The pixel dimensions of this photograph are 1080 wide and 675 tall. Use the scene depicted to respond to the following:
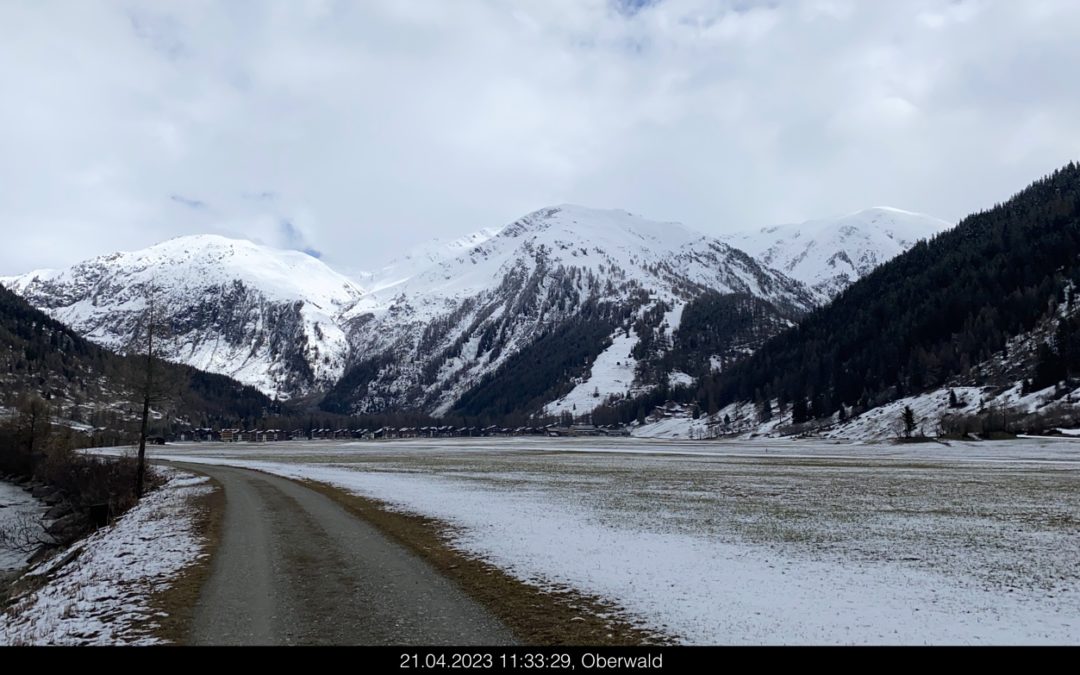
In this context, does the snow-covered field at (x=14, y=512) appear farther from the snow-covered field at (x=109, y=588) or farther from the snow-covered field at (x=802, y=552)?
the snow-covered field at (x=802, y=552)

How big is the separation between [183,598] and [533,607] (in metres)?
8.37

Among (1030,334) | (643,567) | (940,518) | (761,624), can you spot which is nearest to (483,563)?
(643,567)

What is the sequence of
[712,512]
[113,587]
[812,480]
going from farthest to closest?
[812,480]
[712,512]
[113,587]

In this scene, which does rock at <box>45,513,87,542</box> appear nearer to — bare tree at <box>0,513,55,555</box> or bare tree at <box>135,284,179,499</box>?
bare tree at <box>0,513,55,555</box>

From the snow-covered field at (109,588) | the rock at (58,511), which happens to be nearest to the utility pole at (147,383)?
the rock at (58,511)

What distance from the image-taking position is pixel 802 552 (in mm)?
19109

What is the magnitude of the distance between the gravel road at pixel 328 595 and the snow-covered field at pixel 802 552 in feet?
10.1

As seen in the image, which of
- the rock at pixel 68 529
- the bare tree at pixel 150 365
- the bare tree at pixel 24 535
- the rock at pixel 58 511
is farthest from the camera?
the rock at pixel 58 511

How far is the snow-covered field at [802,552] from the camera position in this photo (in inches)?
477

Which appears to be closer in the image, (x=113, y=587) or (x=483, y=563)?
Answer: (x=113, y=587)

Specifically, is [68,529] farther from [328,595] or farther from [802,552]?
[802,552]

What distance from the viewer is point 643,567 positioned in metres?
17.4
